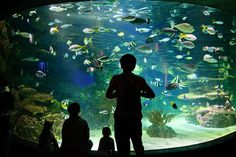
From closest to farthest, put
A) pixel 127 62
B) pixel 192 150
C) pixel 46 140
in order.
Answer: pixel 127 62 < pixel 46 140 < pixel 192 150

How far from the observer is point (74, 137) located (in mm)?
4027

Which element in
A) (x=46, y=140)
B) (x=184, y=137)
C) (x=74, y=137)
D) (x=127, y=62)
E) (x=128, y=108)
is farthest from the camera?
(x=184, y=137)

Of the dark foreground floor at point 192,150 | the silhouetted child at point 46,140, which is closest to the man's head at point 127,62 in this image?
the silhouetted child at point 46,140

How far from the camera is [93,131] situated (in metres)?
14.6

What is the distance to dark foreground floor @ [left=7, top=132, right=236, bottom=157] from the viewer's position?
16.9 ft

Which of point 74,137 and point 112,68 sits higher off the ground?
point 74,137

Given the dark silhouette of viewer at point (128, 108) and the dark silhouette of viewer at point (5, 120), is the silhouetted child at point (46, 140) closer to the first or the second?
the dark silhouette of viewer at point (128, 108)

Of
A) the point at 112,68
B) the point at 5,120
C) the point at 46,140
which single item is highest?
the point at 5,120

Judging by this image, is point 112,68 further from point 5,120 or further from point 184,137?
point 5,120

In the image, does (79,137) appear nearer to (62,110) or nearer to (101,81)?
(62,110)

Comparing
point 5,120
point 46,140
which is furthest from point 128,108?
point 46,140

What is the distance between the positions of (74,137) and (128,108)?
1.01 metres

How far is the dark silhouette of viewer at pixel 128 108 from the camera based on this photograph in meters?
3.50

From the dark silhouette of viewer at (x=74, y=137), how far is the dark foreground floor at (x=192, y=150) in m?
1.06
